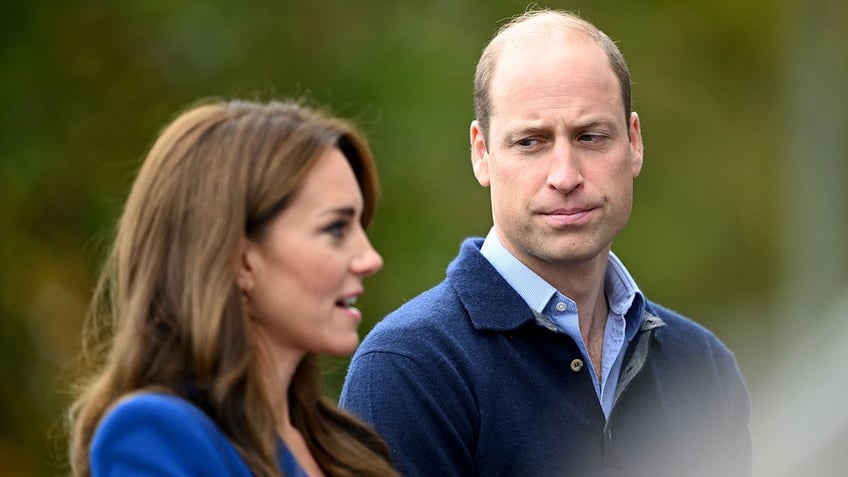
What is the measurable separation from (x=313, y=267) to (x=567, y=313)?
1.08 metres

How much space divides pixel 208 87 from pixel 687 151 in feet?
14.2

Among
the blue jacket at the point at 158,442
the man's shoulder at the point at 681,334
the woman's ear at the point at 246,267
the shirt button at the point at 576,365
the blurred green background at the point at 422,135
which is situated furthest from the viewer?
the blurred green background at the point at 422,135

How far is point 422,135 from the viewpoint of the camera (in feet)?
43.3

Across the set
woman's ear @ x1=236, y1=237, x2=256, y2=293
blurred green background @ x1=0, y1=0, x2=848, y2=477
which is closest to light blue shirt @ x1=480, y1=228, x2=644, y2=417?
woman's ear @ x1=236, y1=237, x2=256, y2=293

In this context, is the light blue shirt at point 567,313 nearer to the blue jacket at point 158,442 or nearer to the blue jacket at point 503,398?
the blue jacket at point 503,398

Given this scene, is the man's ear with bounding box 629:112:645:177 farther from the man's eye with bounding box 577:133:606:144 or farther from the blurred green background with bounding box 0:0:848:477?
the blurred green background with bounding box 0:0:848:477

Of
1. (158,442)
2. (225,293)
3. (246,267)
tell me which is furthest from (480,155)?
(158,442)

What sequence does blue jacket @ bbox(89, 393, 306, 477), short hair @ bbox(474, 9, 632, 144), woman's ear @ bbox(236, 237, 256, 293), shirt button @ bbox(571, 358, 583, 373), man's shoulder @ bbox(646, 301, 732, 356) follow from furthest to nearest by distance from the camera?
man's shoulder @ bbox(646, 301, 732, 356) < short hair @ bbox(474, 9, 632, 144) < shirt button @ bbox(571, 358, 583, 373) < woman's ear @ bbox(236, 237, 256, 293) < blue jacket @ bbox(89, 393, 306, 477)

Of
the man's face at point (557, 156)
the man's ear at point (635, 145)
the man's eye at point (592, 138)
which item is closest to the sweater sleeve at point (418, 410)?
the man's face at point (557, 156)

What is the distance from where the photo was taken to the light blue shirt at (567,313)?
3814mm

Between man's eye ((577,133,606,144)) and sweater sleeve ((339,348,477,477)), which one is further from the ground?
man's eye ((577,133,606,144))

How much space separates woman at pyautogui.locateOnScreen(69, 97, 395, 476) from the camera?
2.71 m

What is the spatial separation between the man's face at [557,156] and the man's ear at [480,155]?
0.27 ft

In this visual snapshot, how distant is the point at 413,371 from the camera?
141 inches
